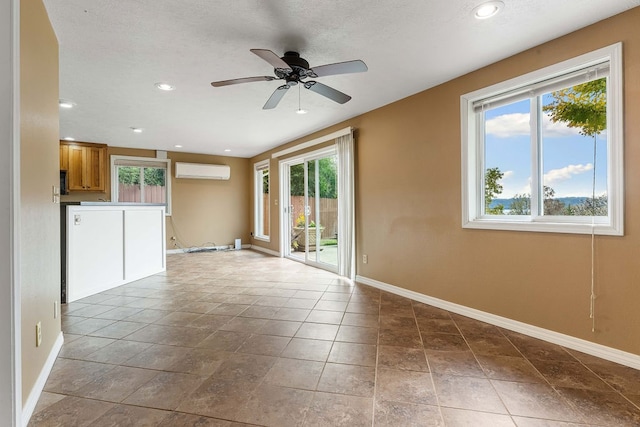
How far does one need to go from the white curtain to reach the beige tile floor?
1219mm

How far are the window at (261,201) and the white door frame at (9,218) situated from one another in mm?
6111

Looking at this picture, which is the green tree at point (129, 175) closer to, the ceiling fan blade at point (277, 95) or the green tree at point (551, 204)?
the ceiling fan blade at point (277, 95)

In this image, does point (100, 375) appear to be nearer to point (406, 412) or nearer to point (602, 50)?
point (406, 412)

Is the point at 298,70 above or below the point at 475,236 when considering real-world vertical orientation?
above

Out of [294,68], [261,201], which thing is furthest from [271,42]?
[261,201]

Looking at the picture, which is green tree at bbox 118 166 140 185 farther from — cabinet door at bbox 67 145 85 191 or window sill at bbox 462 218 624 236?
window sill at bbox 462 218 624 236

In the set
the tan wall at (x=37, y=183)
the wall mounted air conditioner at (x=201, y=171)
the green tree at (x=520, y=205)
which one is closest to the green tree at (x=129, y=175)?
the wall mounted air conditioner at (x=201, y=171)

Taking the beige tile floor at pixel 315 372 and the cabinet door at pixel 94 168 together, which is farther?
the cabinet door at pixel 94 168

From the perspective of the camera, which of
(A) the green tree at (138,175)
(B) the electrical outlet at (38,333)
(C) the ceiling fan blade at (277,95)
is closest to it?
(B) the electrical outlet at (38,333)

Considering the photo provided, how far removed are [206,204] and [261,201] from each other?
4.47 ft

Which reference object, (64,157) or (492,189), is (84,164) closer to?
(64,157)

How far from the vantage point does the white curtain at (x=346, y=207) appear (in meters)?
4.40

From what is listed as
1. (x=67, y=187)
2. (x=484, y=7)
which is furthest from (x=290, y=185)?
(x=484, y=7)

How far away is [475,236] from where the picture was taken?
9.68 feet
